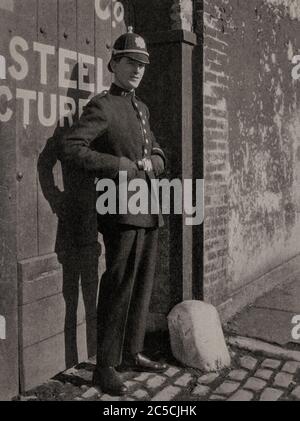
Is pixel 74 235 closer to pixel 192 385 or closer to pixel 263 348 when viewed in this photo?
pixel 192 385

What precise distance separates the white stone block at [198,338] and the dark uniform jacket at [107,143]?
717 mm

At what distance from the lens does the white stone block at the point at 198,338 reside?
382 centimetres

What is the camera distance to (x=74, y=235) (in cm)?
374

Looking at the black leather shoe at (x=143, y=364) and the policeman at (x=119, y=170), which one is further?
the black leather shoe at (x=143, y=364)

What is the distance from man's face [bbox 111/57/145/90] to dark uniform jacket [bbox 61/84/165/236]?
0.05m

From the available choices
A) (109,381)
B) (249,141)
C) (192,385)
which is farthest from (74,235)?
(249,141)

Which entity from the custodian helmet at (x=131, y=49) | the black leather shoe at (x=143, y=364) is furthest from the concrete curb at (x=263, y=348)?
the custodian helmet at (x=131, y=49)

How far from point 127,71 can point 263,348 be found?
7.14 ft

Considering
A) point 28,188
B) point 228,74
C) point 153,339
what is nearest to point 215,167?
point 228,74

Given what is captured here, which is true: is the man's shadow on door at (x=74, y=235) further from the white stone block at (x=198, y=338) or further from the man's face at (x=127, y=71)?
the white stone block at (x=198, y=338)

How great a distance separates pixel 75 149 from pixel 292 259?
13.0 feet

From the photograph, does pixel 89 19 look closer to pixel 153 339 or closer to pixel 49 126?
pixel 49 126

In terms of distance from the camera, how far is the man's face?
3.47 m

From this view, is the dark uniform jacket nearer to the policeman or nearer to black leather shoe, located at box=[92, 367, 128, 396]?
the policeman
